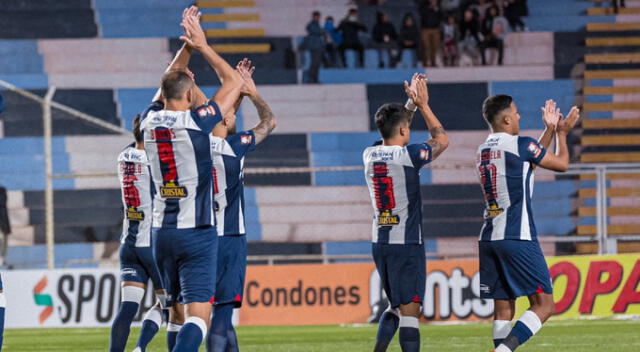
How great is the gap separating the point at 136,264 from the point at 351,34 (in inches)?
684

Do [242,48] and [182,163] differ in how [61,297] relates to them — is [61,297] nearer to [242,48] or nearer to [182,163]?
[182,163]

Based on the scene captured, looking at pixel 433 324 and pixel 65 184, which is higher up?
pixel 65 184

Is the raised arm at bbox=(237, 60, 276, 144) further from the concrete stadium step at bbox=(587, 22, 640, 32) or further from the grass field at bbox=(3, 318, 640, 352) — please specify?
the concrete stadium step at bbox=(587, 22, 640, 32)

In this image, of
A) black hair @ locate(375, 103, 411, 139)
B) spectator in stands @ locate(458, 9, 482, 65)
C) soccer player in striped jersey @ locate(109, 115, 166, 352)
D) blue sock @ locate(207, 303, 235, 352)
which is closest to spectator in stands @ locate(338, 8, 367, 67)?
spectator in stands @ locate(458, 9, 482, 65)

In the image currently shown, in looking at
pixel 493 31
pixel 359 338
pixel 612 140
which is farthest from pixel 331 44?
pixel 359 338

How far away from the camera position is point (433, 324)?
56.4 ft

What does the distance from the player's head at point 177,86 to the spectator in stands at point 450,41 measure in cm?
2016

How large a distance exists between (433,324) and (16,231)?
922cm

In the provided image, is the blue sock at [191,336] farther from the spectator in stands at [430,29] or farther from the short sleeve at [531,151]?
the spectator in stands at [430,29]

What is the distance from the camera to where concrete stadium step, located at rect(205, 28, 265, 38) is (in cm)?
2895

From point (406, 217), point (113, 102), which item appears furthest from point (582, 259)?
point (113, 102)

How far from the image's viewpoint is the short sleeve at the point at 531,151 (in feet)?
30.5

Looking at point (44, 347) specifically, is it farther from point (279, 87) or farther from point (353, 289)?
point (279, 87)

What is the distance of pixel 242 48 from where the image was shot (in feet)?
92.6
